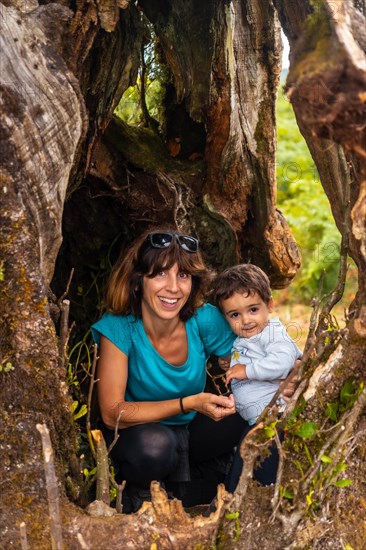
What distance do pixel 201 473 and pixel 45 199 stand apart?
217cm

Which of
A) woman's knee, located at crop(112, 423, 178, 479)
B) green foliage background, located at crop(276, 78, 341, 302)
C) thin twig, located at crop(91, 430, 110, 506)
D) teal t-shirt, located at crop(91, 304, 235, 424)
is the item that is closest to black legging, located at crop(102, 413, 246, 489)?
woman's knee, located at crop(112, 423, 178, 479)

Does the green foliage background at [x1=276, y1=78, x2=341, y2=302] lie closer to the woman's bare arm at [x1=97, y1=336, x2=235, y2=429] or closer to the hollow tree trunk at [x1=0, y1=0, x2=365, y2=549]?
the woman's bare arm at [x1=97, y1=336, x2=235, y2=429]

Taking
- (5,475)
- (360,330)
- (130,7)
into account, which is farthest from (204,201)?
(5,475)

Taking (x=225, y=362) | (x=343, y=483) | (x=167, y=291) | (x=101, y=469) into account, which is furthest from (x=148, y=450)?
(x=343, y=483)

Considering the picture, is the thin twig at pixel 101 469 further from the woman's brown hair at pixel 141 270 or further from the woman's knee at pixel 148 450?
the woman's brown hair at pixel 141 270

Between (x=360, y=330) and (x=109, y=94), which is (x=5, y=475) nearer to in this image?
(x=360, y=330)

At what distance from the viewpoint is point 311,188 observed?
44.8ft

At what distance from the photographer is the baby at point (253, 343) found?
3809mm

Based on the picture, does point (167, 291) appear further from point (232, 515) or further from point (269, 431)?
point (232, 515)

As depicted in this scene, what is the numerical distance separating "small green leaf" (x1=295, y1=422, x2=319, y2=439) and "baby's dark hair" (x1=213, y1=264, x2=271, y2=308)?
0.98 m

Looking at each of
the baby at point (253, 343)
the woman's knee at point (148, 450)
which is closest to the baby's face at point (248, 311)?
the baby at point (253, 343)

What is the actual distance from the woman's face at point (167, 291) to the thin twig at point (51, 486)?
4.59ft

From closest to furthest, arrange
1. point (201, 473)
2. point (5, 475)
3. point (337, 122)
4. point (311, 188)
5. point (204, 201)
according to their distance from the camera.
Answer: point (337, 122)
point (5, 475)
point (201, 473)
point (204, 201)
point (311, 188)

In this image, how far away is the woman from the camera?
3.94m
